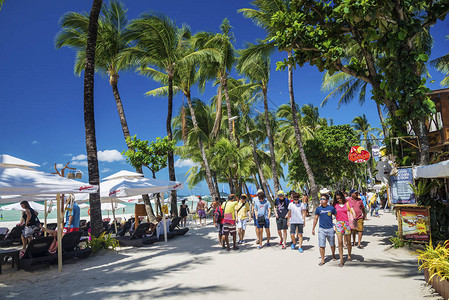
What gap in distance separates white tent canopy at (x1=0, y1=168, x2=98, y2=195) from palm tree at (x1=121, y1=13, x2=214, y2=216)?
10406mm

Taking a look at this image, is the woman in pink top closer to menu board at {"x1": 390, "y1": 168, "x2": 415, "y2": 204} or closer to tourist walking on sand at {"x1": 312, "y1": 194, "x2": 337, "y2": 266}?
tourist walking on sand at {"x1": 312, "y1": 194, "x2": 337, "y2": 266}

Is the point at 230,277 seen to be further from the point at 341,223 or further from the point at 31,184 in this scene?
the point at 31,184

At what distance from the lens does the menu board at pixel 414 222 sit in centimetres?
784

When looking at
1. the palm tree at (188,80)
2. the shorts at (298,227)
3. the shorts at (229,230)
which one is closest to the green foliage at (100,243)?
the shorts at (229,230)

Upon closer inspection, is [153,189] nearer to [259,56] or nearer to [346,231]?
[346,231]

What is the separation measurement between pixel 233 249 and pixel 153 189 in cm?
373

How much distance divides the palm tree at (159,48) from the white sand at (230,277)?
10503mm

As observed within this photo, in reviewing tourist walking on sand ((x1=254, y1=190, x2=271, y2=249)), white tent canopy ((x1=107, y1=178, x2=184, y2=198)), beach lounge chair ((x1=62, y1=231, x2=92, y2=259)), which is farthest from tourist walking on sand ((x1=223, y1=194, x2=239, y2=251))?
beach lounge chair ((x1=62, y1=231, x2=92, y2=259))

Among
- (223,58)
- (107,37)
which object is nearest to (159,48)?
(107,37)

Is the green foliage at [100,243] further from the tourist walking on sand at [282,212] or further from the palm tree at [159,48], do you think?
the palm tree at [159,48]

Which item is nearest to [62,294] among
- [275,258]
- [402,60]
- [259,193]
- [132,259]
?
[132,259]

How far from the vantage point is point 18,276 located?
749cm

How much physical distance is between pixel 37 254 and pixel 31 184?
2454mm

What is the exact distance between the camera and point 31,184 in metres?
6.89
